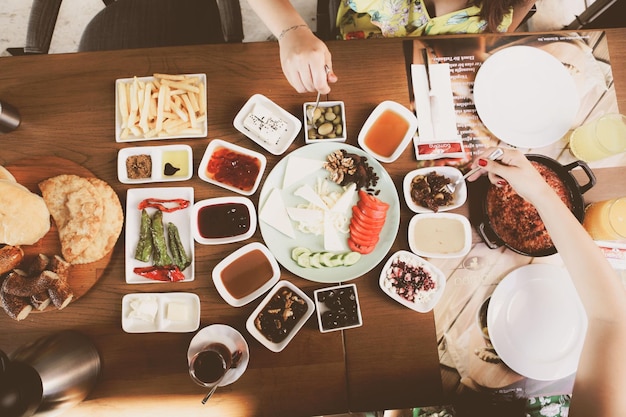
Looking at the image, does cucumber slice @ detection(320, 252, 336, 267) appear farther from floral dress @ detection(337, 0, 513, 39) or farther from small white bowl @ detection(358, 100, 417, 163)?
floral dress @ detection(337, 0, 513, 39)

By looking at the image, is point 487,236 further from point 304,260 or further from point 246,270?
point 246,270

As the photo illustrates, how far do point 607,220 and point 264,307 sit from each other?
1.82 meters

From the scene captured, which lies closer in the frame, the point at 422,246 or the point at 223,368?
the point at 223,368

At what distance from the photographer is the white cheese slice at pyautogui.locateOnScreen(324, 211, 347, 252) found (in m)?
2.07

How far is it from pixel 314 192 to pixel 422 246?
0.65 meters

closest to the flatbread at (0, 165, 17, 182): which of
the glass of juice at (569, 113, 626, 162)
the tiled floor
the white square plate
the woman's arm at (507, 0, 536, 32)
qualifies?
the white square plate

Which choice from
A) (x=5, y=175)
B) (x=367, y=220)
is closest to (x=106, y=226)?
(x=5, y=175)

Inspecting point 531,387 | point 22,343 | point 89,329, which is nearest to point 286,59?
point 89,329

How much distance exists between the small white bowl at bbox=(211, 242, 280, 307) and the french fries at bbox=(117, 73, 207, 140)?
2.28ft

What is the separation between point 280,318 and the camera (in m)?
1.91

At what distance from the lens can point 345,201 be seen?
6.94 ft

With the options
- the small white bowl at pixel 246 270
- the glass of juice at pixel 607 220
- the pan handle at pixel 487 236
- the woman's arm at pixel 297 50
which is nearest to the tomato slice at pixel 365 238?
the small white bowl at pixel 246 270

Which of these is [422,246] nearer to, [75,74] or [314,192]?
[314,192]

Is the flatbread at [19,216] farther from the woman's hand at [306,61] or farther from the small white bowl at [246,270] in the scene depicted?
the woman's hand at [306,61]
